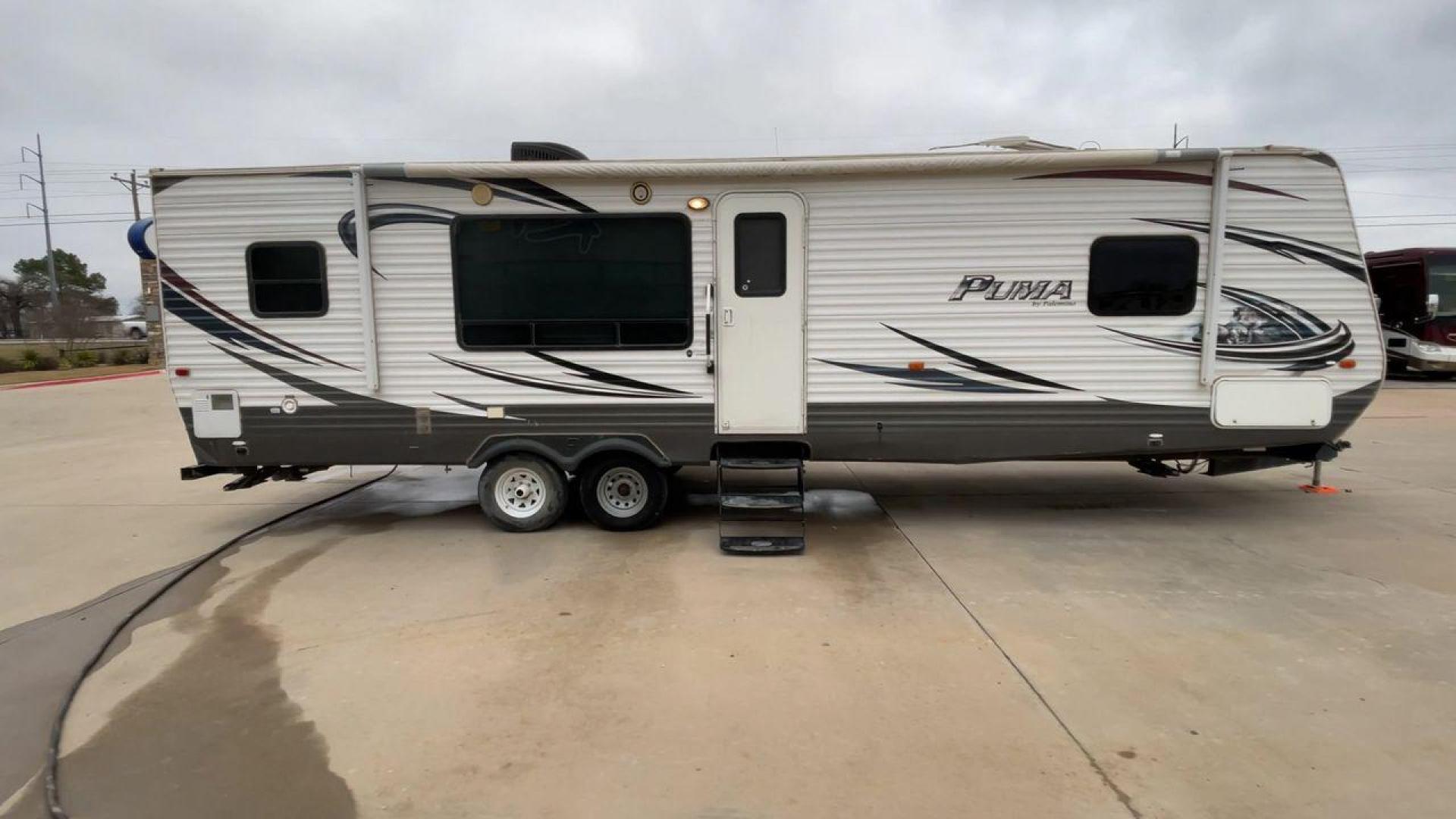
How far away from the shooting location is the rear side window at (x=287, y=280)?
5961 millimetres

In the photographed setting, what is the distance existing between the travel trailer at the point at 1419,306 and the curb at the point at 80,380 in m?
31.3

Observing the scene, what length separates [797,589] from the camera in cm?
493

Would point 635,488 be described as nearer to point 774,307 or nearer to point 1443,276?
point 774,307

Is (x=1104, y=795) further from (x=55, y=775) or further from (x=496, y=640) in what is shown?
(x=55, y=775)

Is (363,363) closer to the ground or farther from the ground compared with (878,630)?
farther from the ground

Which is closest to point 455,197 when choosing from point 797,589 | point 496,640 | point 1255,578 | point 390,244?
point 390,244

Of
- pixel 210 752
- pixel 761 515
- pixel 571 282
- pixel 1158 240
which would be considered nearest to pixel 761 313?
pixel 571 282

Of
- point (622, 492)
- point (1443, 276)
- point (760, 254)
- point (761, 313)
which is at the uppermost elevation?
point (1443, 276)

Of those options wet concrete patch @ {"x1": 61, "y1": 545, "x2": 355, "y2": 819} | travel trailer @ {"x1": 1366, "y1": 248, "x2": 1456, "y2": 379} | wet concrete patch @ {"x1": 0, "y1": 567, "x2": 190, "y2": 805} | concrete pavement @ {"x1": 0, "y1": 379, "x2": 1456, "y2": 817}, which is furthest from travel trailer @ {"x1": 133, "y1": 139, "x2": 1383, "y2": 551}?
travel trailer @ {"x1": 1366, "y1": 248, "x2": 1456, "y2": 379}

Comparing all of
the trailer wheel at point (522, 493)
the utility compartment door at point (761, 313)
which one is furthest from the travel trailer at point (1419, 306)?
the trailer wheel at point (522, 493)

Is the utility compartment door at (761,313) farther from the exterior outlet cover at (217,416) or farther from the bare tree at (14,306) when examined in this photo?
the bare tree at (14,306)

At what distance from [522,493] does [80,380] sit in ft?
68.0

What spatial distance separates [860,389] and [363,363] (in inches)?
153

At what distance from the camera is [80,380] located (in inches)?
795
